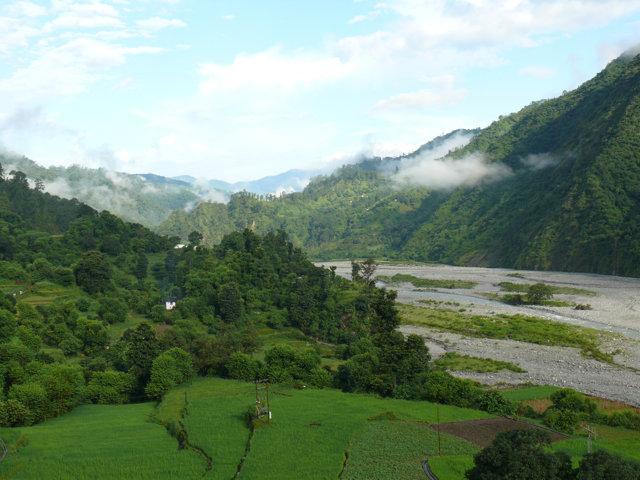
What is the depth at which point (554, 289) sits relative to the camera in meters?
113

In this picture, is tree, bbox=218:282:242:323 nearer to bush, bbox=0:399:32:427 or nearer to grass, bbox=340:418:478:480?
bush, bbox=0:399:32:427

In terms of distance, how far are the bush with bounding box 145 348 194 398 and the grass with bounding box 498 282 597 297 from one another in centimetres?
7681

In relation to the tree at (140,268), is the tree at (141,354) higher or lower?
lower

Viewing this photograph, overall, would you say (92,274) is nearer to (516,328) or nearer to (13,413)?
(13,413)

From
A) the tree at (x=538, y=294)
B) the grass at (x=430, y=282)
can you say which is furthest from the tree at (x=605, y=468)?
the grass at (x=430, y=282)

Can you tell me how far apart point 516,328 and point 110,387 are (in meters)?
51.1

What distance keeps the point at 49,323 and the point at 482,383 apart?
43.5m

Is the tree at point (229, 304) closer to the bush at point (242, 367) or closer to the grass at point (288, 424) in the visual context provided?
the bush at point (242, 367)

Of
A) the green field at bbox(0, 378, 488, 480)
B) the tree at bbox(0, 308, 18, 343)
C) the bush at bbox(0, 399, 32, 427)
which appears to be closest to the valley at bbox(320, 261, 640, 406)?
the green field at bbox(0, 378, 488, 480)

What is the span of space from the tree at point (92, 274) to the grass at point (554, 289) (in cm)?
7424

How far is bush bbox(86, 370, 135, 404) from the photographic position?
51.9 m

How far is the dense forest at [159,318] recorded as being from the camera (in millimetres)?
49062

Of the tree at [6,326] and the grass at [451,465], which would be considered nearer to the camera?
the grass at [451,465]

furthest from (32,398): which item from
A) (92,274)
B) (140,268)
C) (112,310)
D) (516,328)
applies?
(516,328)
